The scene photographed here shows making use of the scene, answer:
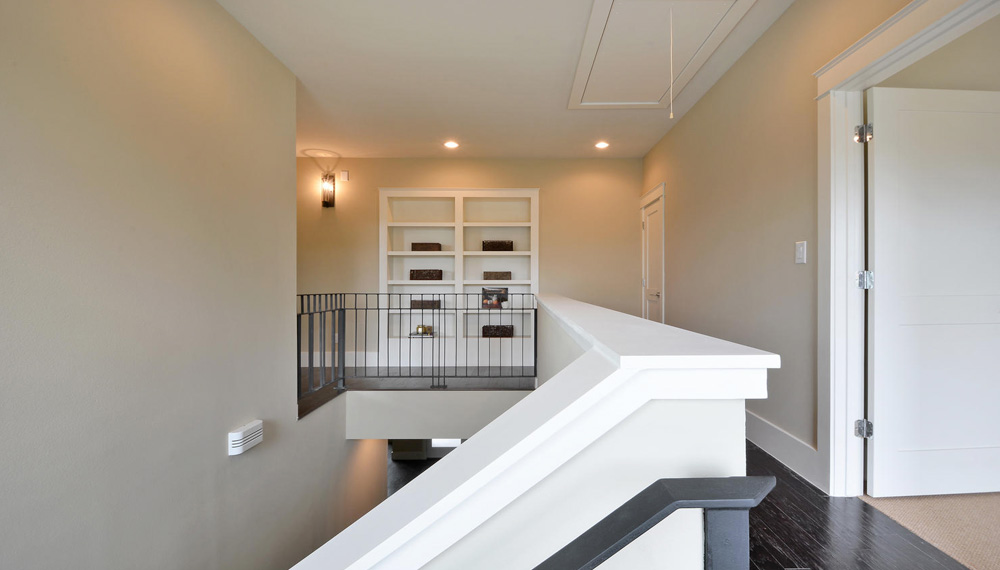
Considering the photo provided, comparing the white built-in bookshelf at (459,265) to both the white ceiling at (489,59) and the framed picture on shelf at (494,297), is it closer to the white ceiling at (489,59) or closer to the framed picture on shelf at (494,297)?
the framed picture on shelf at (494,297)

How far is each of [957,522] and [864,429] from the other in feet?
1.33

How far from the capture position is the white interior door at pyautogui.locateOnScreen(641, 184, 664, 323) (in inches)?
180

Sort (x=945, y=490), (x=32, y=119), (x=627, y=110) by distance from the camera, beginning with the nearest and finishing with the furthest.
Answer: (x=32, y=119)
(x=945, y=490)
(x=627, y=110)

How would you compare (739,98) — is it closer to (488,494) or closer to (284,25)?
(284,25)

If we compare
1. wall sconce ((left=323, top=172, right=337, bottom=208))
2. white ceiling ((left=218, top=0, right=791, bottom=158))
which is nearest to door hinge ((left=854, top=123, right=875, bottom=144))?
white ceiling ((left=218, top=0, right=791, bottom=158))

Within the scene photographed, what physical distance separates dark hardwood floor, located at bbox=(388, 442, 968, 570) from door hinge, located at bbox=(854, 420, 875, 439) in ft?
0.91

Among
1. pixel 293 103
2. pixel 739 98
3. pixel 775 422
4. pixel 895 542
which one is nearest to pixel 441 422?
pixel 775 422

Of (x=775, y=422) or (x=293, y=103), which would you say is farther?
(x=293, y=103)

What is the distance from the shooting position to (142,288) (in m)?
1.88

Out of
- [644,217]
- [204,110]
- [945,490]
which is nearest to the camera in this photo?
[945,490]

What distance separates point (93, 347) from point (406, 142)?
3.46m

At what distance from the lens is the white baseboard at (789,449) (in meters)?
2.08

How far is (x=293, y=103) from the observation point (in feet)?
10.3

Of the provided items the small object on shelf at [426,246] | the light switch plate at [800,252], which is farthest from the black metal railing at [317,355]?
the light switch plate at [800,252]
